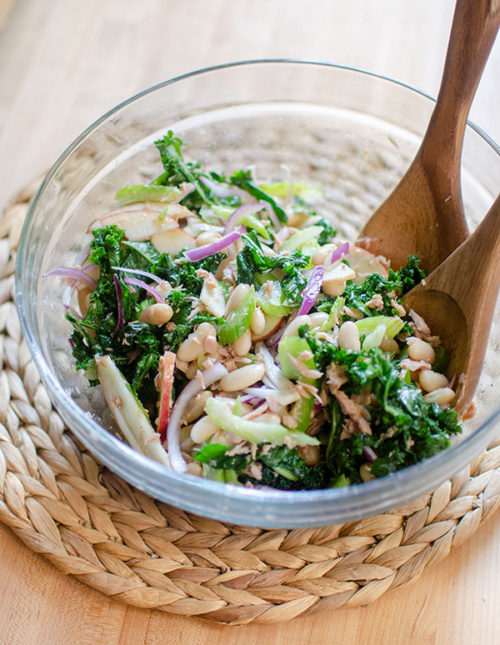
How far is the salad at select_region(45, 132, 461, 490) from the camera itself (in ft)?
7.40

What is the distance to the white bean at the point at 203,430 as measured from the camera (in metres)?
2.29

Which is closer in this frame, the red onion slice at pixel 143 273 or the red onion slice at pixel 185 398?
the red onion slice at pixel 185 398

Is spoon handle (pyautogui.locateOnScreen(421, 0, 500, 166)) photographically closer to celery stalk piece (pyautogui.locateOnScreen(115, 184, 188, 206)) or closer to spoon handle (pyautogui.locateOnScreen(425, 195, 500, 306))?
spoon handle (pyautogui.locateOnScreen(425, 195, 500, 306))

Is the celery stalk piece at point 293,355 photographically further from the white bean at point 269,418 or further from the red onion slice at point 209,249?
the red onion slice at point 209,249

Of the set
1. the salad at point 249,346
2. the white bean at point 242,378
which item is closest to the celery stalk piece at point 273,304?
the salad at point 249,346

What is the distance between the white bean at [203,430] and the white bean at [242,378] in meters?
0.15

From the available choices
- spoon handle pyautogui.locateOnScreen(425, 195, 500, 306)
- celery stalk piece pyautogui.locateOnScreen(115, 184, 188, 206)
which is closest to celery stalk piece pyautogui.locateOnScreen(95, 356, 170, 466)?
celery stalk piece pyautogui.locateOnScreen(115, 184, 188, 206)

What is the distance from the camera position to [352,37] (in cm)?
427

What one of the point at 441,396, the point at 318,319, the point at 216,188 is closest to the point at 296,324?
the point at 318,319

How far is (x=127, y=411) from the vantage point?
7.95 feet

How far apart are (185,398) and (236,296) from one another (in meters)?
0.44

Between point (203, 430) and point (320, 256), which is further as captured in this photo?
point (320, 256)

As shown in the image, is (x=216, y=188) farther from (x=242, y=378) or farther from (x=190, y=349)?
(x=242, y=378)

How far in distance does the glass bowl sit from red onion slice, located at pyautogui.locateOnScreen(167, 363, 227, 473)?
0.71 feet
